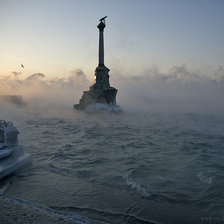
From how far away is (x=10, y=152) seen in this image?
9.91 metres

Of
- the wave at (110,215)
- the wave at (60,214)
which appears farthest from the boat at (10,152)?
the wave at (110,215)

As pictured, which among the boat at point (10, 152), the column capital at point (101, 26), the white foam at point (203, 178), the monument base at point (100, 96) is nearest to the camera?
the white foam at point (203, 178)

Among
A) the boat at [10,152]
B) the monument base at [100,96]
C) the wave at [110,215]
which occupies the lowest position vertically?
the wave at [110,215]

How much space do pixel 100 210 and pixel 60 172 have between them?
417cm

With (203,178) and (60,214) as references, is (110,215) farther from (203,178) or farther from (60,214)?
(203,178)

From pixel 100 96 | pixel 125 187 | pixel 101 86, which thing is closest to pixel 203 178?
pixel 125 187

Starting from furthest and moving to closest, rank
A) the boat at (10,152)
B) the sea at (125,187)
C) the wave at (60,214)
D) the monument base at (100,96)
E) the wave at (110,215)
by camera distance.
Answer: the monument base at (100,96) → the boat at (10,152) → the sea at (125,187) → the wave at (110,215) → the wave at (60,214)

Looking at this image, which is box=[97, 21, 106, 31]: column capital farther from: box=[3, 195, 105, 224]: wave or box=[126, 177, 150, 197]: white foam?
box=[3, 195, 105, 224]: wave

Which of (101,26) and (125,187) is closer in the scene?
(125,187)

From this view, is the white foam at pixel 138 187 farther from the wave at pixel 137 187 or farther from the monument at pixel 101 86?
the monument at pixel 101 86

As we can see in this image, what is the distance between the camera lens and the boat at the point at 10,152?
9422 mm

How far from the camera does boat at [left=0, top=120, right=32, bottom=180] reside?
942 centimetres

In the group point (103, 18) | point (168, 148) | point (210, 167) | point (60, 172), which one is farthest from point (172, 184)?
point (103, 18)

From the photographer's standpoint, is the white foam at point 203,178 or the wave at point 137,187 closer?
the wave at point 137,187
